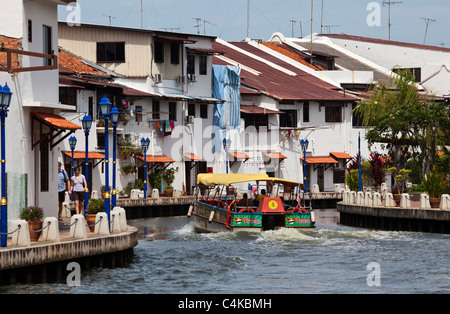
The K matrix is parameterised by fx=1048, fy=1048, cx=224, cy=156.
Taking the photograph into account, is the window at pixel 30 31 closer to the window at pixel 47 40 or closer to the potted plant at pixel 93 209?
the window at pixel 47 40

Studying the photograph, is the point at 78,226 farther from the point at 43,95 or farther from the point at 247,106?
the point at 247,106

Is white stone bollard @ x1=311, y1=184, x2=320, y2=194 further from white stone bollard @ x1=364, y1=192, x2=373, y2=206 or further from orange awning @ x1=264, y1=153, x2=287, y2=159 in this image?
white stone bollard @ x1=364, y1=192, x2=373, y2=206

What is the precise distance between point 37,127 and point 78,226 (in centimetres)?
517

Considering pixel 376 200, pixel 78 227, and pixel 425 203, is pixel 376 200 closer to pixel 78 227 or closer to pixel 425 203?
pixel 425 203

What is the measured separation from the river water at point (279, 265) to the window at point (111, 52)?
22.1 metres

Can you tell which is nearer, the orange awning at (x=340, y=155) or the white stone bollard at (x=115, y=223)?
the white stone bollard at (x=115, y=223)

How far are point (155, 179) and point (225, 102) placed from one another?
985cm

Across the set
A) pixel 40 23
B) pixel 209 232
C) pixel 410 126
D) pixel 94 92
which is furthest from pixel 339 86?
pixel 40 23

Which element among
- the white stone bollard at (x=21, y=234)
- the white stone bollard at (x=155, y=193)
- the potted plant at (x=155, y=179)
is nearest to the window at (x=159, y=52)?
the potted plant at (x=155, y=179)

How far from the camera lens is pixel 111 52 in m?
62.2

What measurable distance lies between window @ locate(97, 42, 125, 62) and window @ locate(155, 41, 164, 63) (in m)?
2.20

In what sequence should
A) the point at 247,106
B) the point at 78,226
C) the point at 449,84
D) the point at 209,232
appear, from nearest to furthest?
the point at 78,226 < the point at 209,232 < the point at 247,106 < the point at 449,84

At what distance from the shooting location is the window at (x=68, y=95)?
52875mm

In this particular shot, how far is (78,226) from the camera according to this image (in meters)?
28.4
